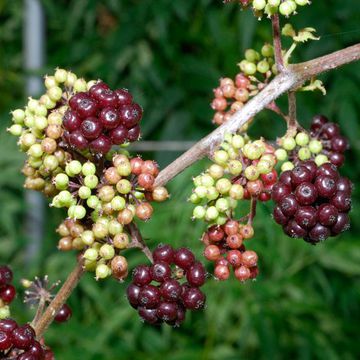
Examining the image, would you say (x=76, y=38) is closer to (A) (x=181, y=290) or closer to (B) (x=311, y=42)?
(B) (x=311, y=42)

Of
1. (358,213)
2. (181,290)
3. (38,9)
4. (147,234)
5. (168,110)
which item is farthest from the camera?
(38,9)

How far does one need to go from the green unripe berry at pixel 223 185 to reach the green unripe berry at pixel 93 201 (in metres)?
0.34

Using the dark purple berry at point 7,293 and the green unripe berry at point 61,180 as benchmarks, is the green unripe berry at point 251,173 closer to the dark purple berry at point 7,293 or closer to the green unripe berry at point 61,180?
the green unripe berry at point 61,180

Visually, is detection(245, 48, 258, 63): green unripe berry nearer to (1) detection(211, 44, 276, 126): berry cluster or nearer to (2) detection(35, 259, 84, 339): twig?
(1) detection(211, 44, 276, 126): berry cluster

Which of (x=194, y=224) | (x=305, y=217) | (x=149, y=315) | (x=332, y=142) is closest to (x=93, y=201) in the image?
(x=149, y=315)

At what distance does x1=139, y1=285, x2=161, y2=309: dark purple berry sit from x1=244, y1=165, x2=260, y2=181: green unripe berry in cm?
41

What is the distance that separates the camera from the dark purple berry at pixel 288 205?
1.85 metres

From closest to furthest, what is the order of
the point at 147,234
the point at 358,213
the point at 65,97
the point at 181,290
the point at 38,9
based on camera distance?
the point at 181,290 < the point at 65,97 < the point at 147,234 < the point at 358,213 < the point at 38,9

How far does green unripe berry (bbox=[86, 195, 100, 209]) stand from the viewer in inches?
74.5

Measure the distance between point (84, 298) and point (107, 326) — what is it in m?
0.59

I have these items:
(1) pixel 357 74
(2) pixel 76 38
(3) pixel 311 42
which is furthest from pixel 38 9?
(1) pixel 357 74

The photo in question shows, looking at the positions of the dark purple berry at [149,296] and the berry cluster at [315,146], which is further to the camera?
the berry cluster at [315,146]

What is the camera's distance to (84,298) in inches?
180

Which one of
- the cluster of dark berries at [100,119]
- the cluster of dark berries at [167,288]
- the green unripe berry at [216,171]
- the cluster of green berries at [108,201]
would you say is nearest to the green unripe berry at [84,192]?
the cluster of green berries at [108,201]
